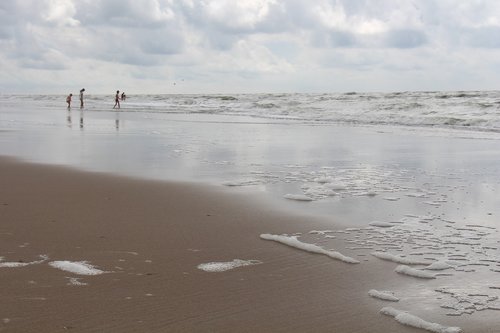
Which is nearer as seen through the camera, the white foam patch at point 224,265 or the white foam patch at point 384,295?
the white foam patch at point 384,295

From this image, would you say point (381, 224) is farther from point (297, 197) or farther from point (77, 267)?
point (77, 267)

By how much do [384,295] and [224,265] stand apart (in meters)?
1.22

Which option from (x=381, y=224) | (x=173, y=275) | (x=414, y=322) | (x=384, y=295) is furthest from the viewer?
(x=381, y=224)

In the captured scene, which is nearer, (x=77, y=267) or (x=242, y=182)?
(x=77, y=267)

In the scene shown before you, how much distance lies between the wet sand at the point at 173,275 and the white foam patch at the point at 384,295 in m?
0.05

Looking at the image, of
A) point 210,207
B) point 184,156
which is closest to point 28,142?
point 184,156

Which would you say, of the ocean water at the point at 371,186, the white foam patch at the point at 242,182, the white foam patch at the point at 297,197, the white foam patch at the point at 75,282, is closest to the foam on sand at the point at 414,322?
the ocean water at the point at 371,186

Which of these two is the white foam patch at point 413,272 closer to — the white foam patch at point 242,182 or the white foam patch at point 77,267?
the white foam patch at point 77,267

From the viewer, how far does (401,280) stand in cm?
404

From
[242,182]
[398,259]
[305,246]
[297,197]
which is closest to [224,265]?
[305,246]

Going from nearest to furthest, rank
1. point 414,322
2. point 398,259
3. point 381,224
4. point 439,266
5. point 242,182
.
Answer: point 414,322, point 439,266, point 398,259, point 381,224, point 242,182

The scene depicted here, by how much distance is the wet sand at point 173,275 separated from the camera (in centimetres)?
322

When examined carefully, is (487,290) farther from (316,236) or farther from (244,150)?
(244,150)

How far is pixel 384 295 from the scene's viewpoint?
3.68 metres
